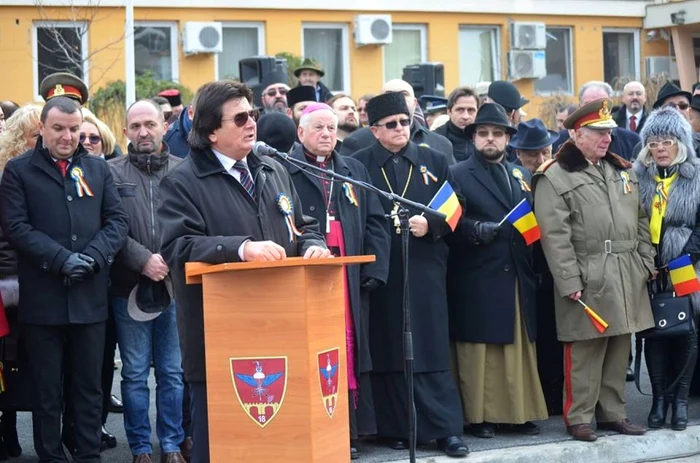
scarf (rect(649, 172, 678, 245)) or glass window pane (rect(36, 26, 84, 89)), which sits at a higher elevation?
glass window pane (rect(36, 26, 84, 89))

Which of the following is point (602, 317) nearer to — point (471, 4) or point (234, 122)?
point (234, 122)

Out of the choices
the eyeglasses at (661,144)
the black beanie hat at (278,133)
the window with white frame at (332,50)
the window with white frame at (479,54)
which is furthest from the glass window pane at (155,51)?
the eyeglasses at (661,144)

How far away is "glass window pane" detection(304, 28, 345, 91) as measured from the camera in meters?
23.8

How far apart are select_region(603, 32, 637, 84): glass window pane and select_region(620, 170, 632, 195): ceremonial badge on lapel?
1855 cm

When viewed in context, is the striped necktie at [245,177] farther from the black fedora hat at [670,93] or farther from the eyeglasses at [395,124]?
the black fedora hat at [670,93]

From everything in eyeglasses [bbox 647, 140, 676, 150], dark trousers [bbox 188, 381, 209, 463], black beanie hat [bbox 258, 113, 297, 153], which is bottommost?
dark trousers [bbox 188, 381, 209, 463]

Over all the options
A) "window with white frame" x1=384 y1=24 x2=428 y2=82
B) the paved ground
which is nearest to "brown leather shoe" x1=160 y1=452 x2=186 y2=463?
the paved ground

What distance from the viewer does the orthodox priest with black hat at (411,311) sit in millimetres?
8203

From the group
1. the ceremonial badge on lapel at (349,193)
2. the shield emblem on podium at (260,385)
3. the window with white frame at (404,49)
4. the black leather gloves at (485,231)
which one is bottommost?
the shield emblem on podium at (260,385)

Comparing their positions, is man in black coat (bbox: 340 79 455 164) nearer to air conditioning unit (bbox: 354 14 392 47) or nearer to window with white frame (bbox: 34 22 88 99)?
window with white frame (bbox: 34 22 88 99)

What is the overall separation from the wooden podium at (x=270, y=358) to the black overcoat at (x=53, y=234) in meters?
1.96

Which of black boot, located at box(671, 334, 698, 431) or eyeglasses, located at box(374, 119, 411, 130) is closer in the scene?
eyeglasses, located at box(374, 119, 411, 130)

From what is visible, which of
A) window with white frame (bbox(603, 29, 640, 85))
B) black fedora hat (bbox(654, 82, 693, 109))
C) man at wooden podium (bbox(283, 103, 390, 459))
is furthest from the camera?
window with white frame (bbox(603, 29, 640, 85))

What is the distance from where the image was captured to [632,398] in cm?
982
